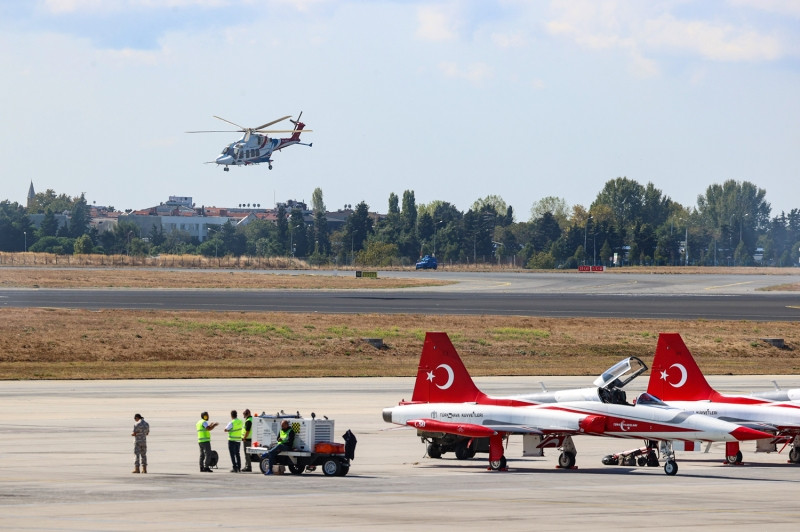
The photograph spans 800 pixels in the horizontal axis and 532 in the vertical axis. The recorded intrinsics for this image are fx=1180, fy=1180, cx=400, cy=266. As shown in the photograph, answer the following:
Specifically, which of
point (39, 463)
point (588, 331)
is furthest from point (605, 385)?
point (588, 331)

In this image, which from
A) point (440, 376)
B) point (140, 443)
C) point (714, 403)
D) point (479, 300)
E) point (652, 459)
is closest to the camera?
point (140, 443)

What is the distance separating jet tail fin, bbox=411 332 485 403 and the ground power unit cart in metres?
4.04

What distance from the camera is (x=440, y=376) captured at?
39094mm

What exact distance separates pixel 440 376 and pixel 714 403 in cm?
929

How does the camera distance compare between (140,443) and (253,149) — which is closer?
(140,443)

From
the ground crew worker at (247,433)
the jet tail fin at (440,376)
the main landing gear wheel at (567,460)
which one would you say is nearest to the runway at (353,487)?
the main landing gear wheel at (567,460)

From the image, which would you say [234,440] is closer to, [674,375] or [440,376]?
[440,376]

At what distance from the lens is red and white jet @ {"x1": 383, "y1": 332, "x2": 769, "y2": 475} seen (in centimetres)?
3550

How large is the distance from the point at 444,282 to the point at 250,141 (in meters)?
36.9

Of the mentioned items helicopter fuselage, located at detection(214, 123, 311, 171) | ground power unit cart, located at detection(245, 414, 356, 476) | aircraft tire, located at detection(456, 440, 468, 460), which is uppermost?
helicopter fuselage, located at detection(214, 123, 311, 171)

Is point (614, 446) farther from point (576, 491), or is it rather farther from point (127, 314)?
point (127, 314)

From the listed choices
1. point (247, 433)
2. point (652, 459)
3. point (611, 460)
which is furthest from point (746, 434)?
point (247, 433)

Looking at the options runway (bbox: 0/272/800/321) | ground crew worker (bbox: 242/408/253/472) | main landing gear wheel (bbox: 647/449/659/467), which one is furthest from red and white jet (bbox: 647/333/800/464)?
runway (bbox: 0/272/800/321)

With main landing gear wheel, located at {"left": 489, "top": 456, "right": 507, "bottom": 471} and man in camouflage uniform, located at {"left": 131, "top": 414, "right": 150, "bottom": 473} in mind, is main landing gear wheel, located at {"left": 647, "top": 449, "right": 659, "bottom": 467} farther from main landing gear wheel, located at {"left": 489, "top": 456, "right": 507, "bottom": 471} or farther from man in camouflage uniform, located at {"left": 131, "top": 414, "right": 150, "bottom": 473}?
man in camouflage uniform, located at {"left": 131, "top": 414, "right": 150, "bottom": 473}
